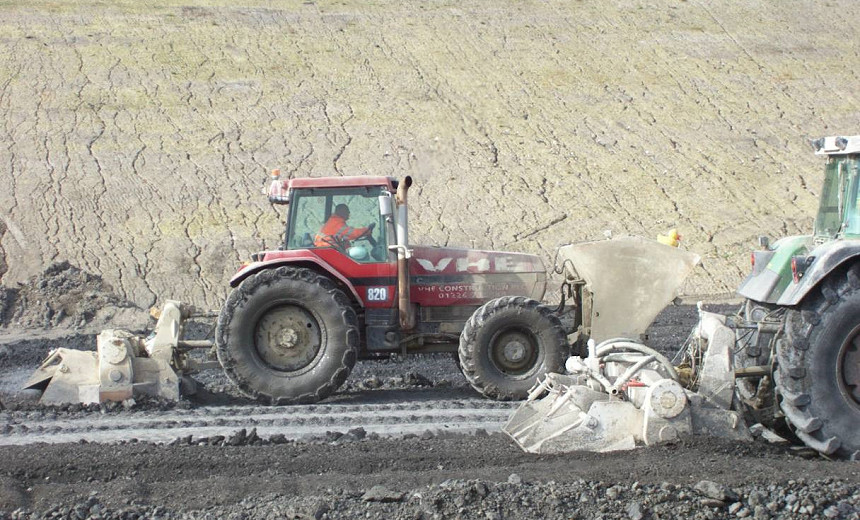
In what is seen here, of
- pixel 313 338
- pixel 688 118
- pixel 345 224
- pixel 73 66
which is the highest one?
pixel 73 66

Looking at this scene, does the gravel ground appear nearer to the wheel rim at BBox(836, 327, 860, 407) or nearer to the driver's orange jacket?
the wheel rim at BBox(836, 327, 860, 407)

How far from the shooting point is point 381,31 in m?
29.3

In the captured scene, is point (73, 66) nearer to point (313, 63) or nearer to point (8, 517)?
point (313, 63)

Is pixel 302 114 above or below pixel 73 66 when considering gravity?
below

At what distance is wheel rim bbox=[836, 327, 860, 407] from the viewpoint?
671cm

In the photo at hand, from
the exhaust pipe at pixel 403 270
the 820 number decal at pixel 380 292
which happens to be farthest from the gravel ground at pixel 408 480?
the 820 number decal at pixel 380 292

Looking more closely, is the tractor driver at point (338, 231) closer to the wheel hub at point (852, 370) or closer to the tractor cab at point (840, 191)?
the tractor cab at point (840, 191)

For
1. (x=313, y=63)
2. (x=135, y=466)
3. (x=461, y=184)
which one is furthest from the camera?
(x=313, y=63)

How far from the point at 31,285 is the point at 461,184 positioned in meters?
9.19

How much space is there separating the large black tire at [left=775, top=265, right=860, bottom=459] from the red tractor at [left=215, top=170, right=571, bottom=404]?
3.27m

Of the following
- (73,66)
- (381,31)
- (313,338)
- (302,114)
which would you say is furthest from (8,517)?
(381,31)

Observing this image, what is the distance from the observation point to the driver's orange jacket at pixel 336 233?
32.6 ft

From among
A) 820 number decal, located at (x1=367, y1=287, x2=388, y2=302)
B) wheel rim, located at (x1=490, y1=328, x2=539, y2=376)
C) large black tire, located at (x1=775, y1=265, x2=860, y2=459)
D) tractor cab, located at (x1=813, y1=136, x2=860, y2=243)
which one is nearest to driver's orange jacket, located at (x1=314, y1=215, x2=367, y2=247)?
820 number decal, located at (x1=367, y1=287, x2=388, y2=302)

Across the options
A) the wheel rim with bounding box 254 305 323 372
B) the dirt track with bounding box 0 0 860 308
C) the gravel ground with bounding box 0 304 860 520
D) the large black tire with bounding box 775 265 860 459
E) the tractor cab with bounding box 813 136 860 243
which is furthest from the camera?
the dirt track with bounding box 0 0 860 308
